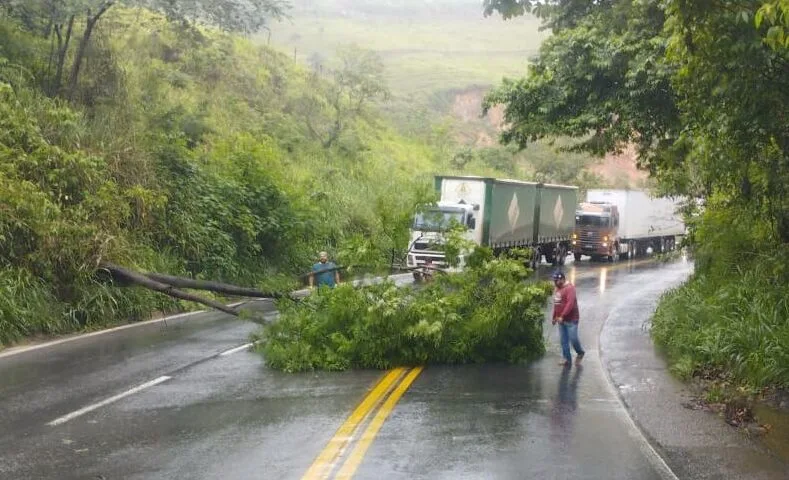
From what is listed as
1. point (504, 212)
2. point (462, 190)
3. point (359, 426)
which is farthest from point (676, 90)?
point (504, 212)

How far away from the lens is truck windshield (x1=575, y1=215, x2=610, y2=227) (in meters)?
45.1

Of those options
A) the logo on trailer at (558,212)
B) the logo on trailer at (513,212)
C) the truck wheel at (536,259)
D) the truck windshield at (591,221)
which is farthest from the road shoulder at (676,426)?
the truck windshield at (591,221)

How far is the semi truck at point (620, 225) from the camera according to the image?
45312 mm

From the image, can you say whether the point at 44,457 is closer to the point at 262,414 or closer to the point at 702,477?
the point at 262,414

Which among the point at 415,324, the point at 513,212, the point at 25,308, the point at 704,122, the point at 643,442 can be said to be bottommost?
the point at 643,442

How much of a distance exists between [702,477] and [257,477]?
3681 mm

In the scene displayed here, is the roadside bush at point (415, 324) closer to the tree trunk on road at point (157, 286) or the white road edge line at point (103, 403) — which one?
the tree trunk on road at point (157, 286)

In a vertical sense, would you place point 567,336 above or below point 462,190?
below

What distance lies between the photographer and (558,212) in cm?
4150

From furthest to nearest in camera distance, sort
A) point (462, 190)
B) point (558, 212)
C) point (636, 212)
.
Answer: point (636, 212) < point (558, 212) < point (462, 190)

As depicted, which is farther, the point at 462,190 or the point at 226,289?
the point at 462,190

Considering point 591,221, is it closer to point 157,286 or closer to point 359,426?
point 157,286

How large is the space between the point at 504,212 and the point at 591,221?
12828 mm

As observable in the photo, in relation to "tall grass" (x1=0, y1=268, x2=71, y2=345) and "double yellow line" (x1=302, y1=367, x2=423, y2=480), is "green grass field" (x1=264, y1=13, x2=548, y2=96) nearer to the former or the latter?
"tall grass" (x1=0, y1=268, x2=71, y2=345)
